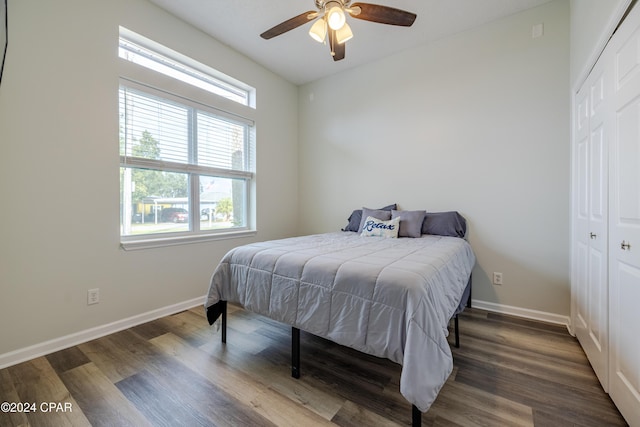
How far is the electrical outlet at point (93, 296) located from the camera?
2070 mm

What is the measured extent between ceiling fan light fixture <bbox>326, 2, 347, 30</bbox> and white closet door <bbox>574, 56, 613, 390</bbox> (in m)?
1.58

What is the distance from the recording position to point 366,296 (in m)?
1.29

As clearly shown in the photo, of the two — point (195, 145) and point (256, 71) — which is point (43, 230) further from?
point (256, 71)

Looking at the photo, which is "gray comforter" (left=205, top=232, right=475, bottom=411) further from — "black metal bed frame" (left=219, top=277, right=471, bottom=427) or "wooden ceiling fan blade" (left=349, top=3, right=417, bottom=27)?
"wooden ceiling fan blade" (left=349, top=3, right=417, bottom=27)

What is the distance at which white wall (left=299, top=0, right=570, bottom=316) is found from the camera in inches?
93.2

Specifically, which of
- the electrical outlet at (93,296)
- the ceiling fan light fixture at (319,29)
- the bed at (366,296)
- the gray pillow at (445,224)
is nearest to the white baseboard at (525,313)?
the gray pillow at (445,224)

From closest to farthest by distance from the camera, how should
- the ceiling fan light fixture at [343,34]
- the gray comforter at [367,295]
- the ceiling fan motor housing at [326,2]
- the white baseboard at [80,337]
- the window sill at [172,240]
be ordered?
the gray comforter at [367,295], the white baseboard at [80,337], the ceiling fan motor housing at [326,2], the ceiling fan light fixture at [343,34], the window sill at [172,240]

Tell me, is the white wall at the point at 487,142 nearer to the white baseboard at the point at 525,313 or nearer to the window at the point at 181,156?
the white baseboard at the point at 525,313

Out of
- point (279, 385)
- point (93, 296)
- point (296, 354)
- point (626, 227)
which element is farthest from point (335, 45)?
point (93, 296)

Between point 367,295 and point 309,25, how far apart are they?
271cm

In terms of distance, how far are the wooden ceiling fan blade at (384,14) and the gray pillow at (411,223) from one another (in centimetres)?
167

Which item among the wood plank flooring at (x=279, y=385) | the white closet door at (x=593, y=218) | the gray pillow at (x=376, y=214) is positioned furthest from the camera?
the gray pillow at (x=376, y=214)

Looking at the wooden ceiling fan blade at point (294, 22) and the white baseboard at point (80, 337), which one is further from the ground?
the wooden ceiling fan blade at point (294, 22)

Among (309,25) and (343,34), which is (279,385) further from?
(309,25)
